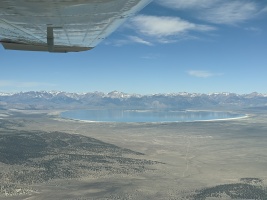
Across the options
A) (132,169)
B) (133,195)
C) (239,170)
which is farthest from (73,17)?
(239,170)

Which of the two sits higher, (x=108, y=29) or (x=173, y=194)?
(x=108, y=29)

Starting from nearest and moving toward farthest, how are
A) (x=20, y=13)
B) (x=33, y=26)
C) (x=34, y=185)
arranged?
(x=20, y=13), (x=33, y=26), (x=34, y=185)

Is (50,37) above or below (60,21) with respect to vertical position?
below

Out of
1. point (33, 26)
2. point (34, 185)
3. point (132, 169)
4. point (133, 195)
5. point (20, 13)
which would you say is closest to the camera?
point (20, 13)

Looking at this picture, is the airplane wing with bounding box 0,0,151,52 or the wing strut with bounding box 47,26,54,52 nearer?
the airplane wing with bounding box 0,0,151,52

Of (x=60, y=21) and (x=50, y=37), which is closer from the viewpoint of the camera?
(x=60, y=21)

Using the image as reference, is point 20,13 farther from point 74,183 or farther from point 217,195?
point 74,183

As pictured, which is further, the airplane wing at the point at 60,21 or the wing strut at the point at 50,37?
the wing strut at the point at 50,37

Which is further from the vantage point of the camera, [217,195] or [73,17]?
[217,195]
